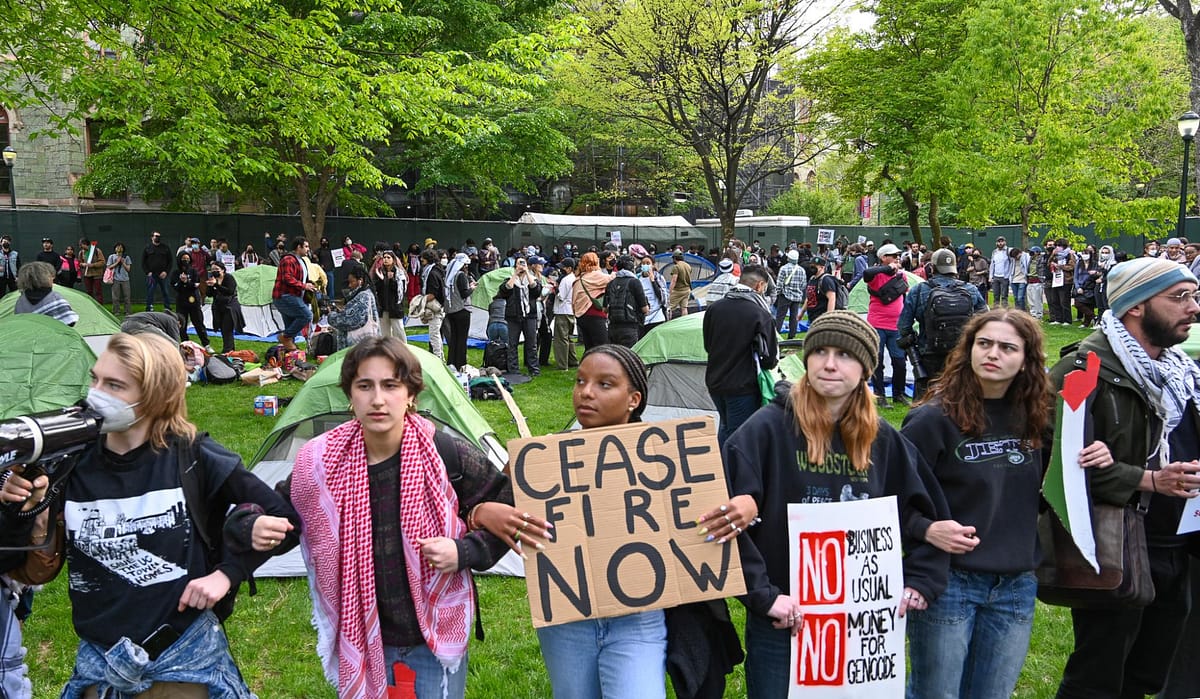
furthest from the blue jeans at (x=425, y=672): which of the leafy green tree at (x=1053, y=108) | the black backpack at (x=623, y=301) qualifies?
the leafy green tree at (x=1053, y=108)

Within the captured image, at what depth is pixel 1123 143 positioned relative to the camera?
1786cm

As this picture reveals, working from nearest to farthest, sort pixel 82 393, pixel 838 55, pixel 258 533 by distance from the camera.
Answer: pixel 258 533
pixel 82 393
pixel 838 55

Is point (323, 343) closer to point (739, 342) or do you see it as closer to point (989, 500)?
point (739, 342)

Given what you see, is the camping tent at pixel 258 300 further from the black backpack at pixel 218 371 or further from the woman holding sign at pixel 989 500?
the woman holding sign at pixel 989 500

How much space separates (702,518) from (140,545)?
1683mm

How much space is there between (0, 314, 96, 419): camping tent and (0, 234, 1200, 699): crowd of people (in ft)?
13.5

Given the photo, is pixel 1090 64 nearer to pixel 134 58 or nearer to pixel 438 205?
pixel 134 58

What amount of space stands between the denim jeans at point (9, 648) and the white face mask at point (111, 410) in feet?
2.90

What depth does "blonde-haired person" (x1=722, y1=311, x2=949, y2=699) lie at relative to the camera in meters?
2.65

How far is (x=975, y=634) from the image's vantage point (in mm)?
2916

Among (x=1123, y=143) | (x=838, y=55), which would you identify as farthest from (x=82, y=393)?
(x=838, y=55)

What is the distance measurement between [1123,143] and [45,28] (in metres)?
19.6

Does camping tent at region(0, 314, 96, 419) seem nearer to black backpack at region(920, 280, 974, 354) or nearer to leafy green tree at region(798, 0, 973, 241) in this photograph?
black backpack at region(920, 280, 974, 354)

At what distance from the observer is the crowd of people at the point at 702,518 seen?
243 centimetres
